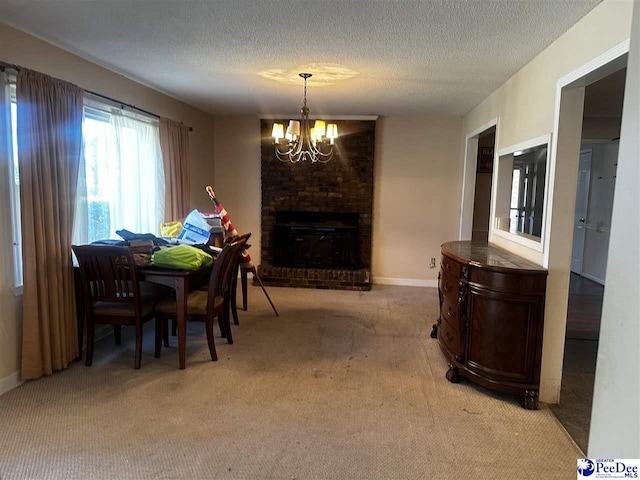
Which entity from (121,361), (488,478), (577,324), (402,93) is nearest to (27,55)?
(121,361)

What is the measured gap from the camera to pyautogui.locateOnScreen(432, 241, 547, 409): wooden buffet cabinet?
258cm

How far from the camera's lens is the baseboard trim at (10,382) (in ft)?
8.69

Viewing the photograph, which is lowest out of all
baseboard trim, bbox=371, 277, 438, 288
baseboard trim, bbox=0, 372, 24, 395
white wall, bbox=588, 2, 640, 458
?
baseboard trim, bbox=0, 372, 24, 395

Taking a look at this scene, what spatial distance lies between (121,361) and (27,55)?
2237mm

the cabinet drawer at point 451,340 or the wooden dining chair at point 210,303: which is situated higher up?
the wooden dining chair at point 210,303

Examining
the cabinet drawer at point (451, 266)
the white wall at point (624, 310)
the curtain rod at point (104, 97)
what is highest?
the curtain rod at point (104, 97)

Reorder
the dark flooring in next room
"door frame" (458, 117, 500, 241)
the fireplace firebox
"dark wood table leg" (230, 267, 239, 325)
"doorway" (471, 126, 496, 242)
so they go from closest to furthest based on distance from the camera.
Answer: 1. the dark flooring in next room
2. "dark wood table leg" (230, 267, 239, 325)
3. "door frame" (458, 117, 500, 241)
4. the fireplace firebox
5. "doorway" (471, 126, 496, 242)

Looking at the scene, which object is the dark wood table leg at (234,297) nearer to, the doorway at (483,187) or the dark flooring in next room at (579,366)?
the dark flooring in next room at (579,366)

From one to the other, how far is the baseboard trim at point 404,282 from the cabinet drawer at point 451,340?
2533 millimetres

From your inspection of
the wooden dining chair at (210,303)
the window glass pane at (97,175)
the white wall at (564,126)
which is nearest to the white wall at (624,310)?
the white wall at (564,126)

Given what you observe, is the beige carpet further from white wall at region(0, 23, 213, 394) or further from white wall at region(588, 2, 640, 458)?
white wall at region(588, 2, 640, 458)

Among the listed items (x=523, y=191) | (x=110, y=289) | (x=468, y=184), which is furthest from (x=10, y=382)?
(x=468, y=184)

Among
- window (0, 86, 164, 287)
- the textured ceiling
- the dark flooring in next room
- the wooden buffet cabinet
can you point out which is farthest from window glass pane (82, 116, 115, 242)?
the dark flooring in next room

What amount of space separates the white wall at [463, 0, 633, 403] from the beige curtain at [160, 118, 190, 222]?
3383 millimetres
